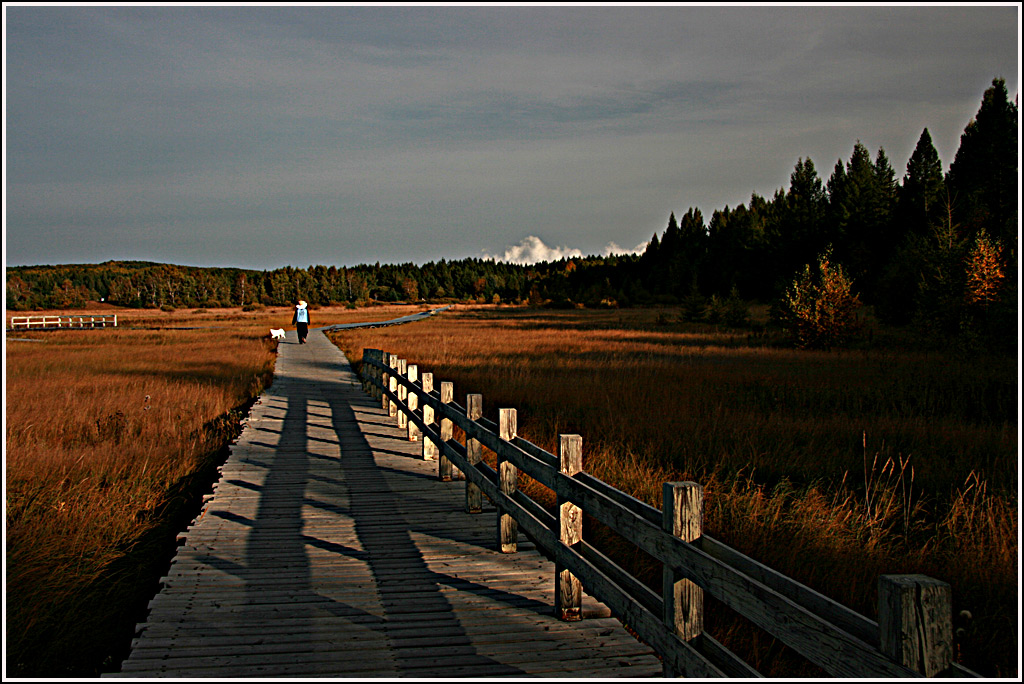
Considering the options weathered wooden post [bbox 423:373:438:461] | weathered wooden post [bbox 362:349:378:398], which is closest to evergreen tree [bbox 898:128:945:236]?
weathered wooden post [bbox 362:349:378:398]

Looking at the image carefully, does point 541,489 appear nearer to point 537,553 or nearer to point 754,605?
point 537,553

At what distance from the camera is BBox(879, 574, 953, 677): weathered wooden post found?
→ 2.06m

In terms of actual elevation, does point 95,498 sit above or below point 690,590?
below

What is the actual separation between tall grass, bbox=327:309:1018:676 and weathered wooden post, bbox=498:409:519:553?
104 centimetres

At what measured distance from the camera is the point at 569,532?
438 cm

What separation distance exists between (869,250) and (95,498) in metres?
69.3

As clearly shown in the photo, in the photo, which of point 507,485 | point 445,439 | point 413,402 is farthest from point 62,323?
point 507,485

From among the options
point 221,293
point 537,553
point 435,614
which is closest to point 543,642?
point 435,614

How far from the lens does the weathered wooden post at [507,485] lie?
5.55 m

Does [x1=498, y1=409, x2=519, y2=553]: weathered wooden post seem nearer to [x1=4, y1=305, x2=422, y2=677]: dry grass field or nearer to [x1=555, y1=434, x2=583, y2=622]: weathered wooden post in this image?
[x1=555, y1=434, x2=583, y2=622]: weathered wooden post

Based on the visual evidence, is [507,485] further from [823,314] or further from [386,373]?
[823,314]

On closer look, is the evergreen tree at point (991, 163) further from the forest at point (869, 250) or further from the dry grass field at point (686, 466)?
the dry grass field at point (686, 466)

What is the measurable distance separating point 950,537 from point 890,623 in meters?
4.81

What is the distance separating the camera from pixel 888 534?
6.39 metres
